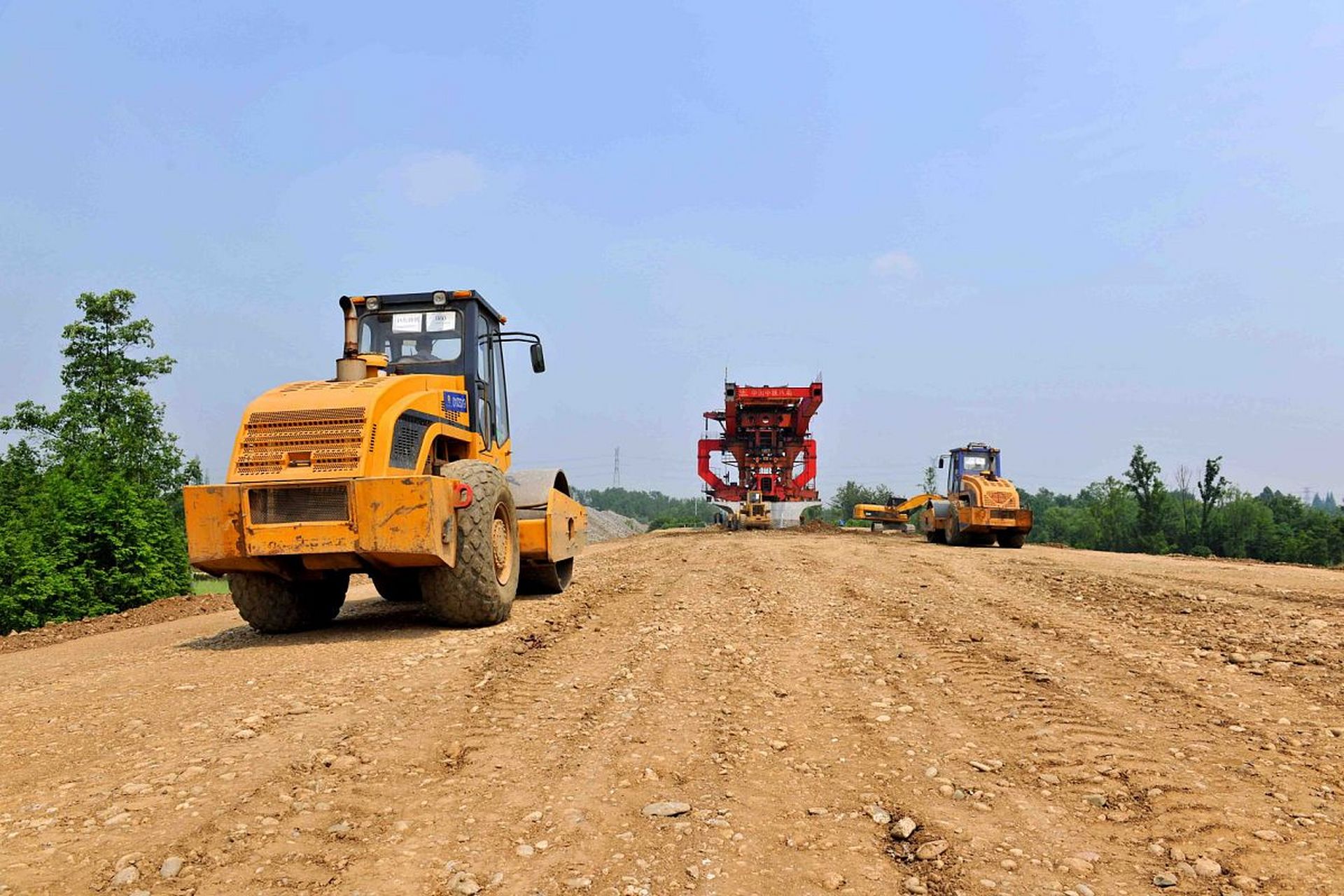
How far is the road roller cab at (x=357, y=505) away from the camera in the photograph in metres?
6.24

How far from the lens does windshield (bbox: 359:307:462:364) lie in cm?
848

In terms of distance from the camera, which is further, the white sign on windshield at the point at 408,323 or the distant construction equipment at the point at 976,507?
the distant construction equipment at the point at 976,507

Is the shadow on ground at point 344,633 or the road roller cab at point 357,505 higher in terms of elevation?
the road roller cab at point 357,505

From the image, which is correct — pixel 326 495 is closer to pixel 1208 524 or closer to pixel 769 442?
pixel 769 442

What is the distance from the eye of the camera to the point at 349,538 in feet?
20.4

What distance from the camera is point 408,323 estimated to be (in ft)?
28.0

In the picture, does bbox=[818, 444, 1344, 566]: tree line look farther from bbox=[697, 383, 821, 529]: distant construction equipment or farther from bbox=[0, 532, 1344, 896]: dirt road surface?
bbox=[0, 532, 1344, 896]: dirt road surface

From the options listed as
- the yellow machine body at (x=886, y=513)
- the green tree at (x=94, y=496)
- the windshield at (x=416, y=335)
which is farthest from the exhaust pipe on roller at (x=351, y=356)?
the yellow machine body at (x=886, y=513)

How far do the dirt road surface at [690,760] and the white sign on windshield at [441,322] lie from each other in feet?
10.3

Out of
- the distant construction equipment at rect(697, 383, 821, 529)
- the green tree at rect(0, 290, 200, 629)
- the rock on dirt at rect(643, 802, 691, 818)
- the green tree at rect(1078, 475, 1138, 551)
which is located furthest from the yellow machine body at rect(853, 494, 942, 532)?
the green tree at rect(1078, 475, 1138, 551)

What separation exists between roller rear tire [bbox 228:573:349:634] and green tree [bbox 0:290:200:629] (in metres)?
13.1

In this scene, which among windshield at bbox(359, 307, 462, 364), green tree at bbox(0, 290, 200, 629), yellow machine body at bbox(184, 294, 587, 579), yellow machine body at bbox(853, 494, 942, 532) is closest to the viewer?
yellow machine body at bbox(184, 294, 587, 579)

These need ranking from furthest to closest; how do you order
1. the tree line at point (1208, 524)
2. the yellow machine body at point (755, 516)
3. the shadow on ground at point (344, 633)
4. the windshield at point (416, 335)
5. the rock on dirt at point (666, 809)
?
1. the tree line at point (1208, 524)
2. the yellow machine body at point (755, 516)
3. the windshield at point (416, 335)
4. the shadow on ground at point (344, 633)
5. the rock on dirt at point (666, 809)

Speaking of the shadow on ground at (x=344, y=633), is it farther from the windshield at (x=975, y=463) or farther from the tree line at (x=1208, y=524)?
the tree line at (x=1208, y=524)
